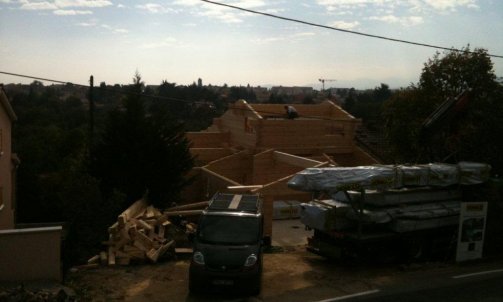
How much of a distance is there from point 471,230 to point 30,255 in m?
13.5

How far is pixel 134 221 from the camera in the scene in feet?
56.0

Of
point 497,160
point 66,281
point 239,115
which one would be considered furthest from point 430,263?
point 239,115

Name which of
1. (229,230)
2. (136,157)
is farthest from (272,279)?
(136,157)

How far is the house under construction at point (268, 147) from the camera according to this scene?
1115 inches

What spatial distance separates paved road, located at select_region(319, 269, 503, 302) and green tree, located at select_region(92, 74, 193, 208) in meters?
11.1

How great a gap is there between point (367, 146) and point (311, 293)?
30032 mm

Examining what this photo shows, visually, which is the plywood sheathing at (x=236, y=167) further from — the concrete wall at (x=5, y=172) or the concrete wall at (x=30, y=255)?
the concrete wall at (x=30, y=255)

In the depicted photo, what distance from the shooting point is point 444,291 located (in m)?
13.6

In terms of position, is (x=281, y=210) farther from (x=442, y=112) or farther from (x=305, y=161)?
(x=442, y=112)

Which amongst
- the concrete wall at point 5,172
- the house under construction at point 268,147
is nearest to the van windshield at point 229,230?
the house under construction at point 268,147

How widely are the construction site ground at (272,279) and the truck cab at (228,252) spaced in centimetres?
49

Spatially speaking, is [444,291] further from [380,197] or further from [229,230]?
[229,230]

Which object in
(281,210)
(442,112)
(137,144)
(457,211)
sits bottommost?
(281,210)

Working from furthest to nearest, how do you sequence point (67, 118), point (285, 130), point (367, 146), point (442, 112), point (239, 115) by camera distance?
point (67, 118) < point (367, 146) < point (239, 115) < point (285, 130) < point (442, 112)
